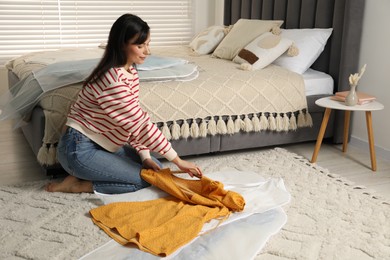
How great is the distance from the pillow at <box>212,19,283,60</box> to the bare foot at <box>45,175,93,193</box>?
1665 millimetres

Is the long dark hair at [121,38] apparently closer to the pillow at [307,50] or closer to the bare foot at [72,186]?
the bare foot at [72,186]

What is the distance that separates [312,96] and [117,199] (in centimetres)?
153

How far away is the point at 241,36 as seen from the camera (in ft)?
11.3

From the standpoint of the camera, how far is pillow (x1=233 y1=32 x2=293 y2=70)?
3031mm

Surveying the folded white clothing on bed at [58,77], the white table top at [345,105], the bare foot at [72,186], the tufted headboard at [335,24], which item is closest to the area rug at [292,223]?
the bare foot at [72,186]

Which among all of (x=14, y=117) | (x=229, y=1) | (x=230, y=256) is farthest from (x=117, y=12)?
(x=230, y=256)

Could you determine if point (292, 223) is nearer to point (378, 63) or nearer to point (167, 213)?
point (167, 213)

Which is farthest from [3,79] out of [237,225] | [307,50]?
[237,225]

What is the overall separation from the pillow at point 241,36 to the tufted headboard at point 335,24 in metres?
0.18

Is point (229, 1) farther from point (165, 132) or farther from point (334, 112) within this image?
point (165, 132)

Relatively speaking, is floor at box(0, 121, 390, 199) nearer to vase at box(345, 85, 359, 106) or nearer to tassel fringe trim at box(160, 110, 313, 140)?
tassel fringe trim at box(160, 110, 313, 140)

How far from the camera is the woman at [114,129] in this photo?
6.46 feet

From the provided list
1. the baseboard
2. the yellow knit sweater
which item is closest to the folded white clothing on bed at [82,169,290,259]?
the yellow knit sweater

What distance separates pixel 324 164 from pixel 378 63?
0.74 m
